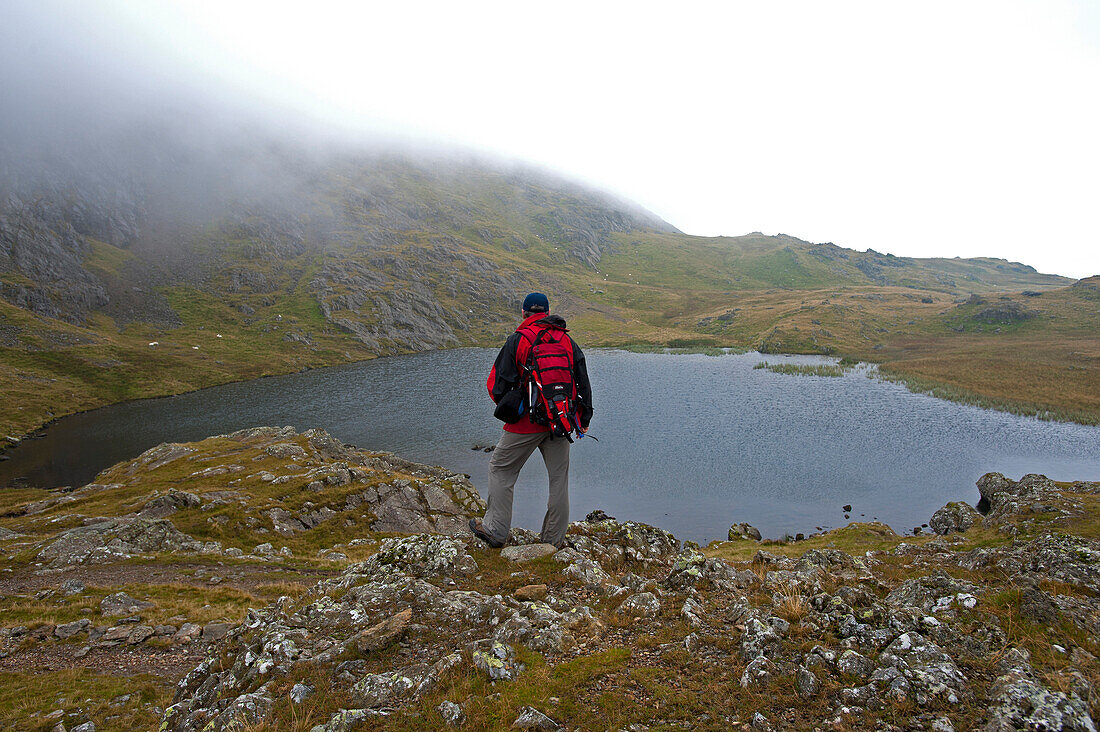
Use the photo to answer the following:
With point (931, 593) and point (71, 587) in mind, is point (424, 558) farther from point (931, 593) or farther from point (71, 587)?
point (71, 587)

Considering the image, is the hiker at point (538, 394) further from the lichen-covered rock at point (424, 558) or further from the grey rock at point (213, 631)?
the grey rock at point (213, 631)

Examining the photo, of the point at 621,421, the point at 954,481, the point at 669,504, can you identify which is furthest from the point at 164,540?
the point at 954,481

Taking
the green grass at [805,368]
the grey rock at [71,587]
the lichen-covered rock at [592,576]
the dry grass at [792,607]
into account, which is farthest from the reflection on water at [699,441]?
the dry grass at [792,607]

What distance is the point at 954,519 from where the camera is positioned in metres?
32.7

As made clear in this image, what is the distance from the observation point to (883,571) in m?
15.1

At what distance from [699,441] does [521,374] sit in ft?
197

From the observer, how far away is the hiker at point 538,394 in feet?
33.1

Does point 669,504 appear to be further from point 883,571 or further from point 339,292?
point 339,292

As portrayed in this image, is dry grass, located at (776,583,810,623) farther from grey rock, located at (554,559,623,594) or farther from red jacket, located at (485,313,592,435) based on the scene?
red jacket, located at (485,313,592,435)

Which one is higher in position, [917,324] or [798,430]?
[917,324]

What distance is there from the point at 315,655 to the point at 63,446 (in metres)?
100

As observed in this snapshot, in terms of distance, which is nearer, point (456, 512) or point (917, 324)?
point (456, 512)

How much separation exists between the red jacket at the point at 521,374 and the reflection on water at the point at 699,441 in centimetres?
3496

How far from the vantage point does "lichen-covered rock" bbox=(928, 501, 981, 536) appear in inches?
1250
